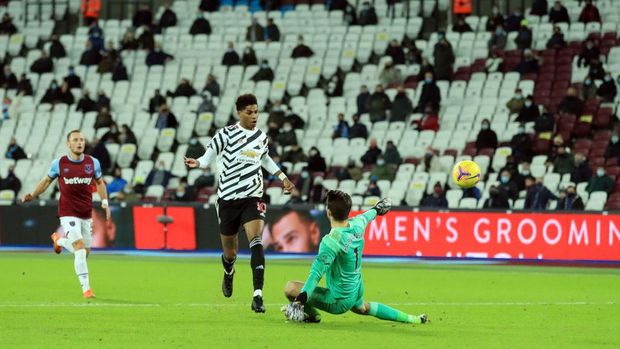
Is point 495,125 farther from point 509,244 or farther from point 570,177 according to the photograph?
point 509,244

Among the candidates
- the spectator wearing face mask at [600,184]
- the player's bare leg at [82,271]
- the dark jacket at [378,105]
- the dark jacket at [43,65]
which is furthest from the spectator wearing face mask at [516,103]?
the player's bare leg at [82,271]

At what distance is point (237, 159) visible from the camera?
48.5ft

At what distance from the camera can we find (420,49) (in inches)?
1438

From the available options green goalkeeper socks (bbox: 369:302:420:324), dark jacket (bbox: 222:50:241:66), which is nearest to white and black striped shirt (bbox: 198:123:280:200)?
green goalkeeper socks (bbox: 369:302:420:324)

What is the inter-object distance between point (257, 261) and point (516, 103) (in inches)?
775

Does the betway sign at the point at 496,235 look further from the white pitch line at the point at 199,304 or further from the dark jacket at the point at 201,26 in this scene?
the dark jacket at the point at 201,26

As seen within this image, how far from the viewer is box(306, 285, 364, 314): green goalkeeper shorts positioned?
12547mm

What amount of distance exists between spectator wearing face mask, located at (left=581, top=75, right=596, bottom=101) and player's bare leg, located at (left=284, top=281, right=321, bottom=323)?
2114cm

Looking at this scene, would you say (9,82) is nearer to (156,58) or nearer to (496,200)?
(156,58)

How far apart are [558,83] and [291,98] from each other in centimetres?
719

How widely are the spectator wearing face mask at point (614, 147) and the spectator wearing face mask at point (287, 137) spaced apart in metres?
7.93

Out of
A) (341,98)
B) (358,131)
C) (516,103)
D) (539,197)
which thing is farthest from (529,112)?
(341,98)

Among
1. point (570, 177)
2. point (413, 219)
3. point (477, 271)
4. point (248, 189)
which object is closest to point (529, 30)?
point (570, 177)

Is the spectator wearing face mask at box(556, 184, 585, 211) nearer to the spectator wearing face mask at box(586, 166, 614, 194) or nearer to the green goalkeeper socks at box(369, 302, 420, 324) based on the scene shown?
the spectator wearing face mask at box(586, 166, 614, 194)
